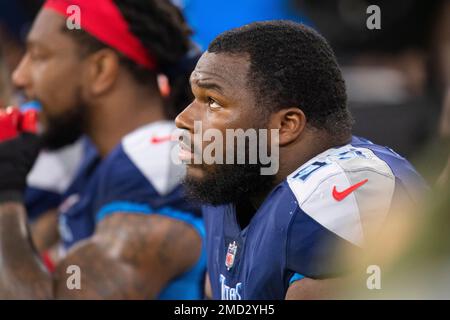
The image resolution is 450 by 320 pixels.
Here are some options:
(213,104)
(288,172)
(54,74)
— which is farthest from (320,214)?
(54,74)

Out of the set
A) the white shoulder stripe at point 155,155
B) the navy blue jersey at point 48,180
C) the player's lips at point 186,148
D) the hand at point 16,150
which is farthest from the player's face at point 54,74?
the player's lips at point 186,148

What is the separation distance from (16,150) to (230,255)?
4.20 feet

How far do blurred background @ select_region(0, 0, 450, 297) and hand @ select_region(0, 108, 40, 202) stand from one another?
0.68 metres

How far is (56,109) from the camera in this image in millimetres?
4047

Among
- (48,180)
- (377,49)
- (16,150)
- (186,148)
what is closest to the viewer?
(186,148)

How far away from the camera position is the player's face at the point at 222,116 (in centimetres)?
266

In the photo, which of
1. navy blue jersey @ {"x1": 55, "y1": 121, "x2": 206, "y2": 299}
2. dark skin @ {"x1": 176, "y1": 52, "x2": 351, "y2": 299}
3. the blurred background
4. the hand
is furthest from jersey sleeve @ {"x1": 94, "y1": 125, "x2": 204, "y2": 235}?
the blurred background

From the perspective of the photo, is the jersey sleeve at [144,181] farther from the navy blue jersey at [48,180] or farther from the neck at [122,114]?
the navy blue jersey at [48,180]

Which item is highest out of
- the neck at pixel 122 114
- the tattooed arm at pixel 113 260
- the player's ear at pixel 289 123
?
the player's ear at pixel 289 123

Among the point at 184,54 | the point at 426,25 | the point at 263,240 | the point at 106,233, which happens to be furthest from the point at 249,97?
the point at 426,25

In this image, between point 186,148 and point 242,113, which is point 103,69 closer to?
point 186,148

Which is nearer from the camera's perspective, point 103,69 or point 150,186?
point 150,186

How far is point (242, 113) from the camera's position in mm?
2672

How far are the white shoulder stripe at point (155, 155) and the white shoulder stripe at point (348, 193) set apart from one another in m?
1.08
